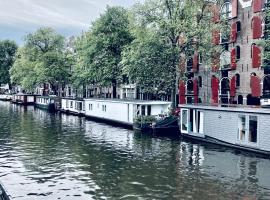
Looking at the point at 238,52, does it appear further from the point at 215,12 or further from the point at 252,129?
the point at 252,129

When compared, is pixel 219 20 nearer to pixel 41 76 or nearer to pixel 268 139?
pixel 268 139

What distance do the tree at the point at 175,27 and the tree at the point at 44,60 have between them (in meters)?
39.9

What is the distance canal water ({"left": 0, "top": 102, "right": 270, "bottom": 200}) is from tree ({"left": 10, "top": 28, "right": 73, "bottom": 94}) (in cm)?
4541

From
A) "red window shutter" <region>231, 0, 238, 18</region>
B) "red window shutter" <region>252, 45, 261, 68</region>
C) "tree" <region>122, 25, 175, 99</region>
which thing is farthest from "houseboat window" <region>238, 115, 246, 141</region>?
"red window shutter" <region>231, 0, 238, 18</region>

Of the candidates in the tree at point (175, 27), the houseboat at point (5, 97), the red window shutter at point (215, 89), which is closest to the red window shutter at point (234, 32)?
the red window shutter at point (215, 89)

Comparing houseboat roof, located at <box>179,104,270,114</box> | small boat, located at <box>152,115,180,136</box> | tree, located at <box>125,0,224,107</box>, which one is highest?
tree, located at <box>125,0,224,107</box>

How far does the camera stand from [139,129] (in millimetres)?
41500

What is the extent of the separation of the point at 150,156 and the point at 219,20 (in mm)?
25790

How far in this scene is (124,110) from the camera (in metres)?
46.4

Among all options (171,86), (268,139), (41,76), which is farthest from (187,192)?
(41,76)

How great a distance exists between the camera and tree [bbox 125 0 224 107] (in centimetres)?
4206

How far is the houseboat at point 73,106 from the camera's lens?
6281 cm

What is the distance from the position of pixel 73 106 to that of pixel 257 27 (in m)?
33.6

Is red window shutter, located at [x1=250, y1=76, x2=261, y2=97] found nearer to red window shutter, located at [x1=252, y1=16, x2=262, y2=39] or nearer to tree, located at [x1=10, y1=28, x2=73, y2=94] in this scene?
red window shutter, located at [x1=252, y1=16, x2=262, y2=39]
